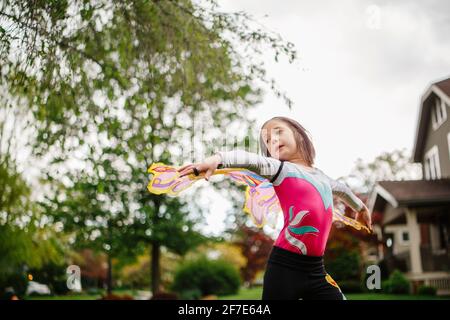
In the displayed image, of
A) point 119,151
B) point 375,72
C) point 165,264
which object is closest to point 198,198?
point 375,72

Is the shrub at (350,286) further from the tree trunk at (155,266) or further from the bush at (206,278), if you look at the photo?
the tree trunk at (155,266)

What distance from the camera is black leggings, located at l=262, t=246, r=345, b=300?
7.05 ft

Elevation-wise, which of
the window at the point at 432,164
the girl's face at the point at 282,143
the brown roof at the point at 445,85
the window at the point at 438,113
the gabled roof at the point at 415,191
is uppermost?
the brown roof at the point at 445,85

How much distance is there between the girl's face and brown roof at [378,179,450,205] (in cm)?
1453

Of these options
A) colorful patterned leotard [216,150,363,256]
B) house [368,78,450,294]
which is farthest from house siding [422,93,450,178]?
colorful patterned leotard [216,150,363,256]

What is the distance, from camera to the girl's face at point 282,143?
2490mm

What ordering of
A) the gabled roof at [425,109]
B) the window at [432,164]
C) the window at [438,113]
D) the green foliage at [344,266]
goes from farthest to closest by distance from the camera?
1. the window at [432,164]
2. the window at [438,113]
3. the gabled roof at [425,109]
4. the green foliage at [344,266]

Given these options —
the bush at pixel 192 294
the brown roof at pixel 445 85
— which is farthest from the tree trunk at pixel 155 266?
the brown roof at pixel 445 85

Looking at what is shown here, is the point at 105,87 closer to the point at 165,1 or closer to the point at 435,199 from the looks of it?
the point at 165,1

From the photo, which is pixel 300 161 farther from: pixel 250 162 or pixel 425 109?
pixel 425 109

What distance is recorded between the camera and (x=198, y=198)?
18625mm

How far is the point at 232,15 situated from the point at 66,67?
2.11 metres

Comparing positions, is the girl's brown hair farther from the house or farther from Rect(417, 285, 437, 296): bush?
the house

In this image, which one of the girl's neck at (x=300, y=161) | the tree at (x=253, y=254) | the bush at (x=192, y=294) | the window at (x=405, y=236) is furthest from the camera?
the tree at (x=253, y=254)
